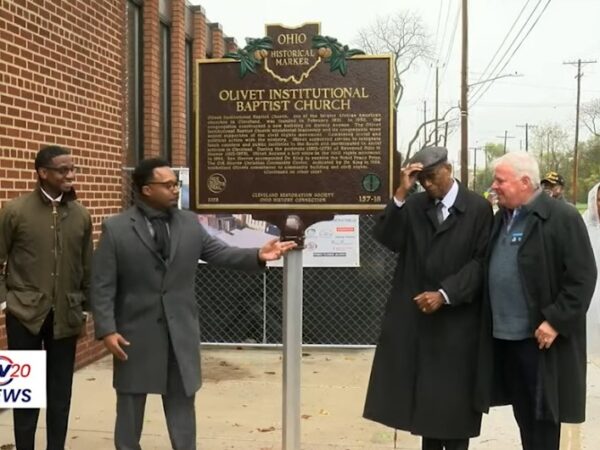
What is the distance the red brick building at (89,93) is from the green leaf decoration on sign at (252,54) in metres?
0.56

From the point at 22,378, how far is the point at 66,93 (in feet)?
10.1

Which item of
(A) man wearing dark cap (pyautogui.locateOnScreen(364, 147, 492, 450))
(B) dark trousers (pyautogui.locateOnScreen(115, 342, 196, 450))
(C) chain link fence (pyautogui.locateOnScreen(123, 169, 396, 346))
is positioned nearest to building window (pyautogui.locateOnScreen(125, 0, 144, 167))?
(C) chain link fence (pyautogui.locateOnScreen(123, 169, 396, 346))

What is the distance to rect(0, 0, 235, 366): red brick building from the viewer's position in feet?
17.7

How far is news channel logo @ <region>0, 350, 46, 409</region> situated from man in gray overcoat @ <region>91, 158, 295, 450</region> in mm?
498

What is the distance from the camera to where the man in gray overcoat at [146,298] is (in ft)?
11.8

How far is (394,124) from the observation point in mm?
4324

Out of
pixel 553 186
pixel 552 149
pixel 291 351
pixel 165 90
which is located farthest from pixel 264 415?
pixel 552 149

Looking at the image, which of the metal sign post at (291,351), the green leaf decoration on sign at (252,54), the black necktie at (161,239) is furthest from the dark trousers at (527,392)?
the green leaf decoration on sign at (252,54)

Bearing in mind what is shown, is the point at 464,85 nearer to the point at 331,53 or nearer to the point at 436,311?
the point at 331,53

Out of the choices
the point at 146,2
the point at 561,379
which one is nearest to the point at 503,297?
the point at 561,379

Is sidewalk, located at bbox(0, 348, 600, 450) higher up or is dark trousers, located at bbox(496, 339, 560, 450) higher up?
dark trousers, located at bbox(496, 339, 560, 450)

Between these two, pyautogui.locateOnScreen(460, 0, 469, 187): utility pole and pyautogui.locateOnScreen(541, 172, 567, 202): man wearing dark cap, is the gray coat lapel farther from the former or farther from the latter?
pyautogui.locateOnScreen(460, 0, 469, 187): utility pole

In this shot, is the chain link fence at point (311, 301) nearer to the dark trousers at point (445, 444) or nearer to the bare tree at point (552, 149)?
the dark trousers at point (445, 444)

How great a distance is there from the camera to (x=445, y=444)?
3.88 meters
